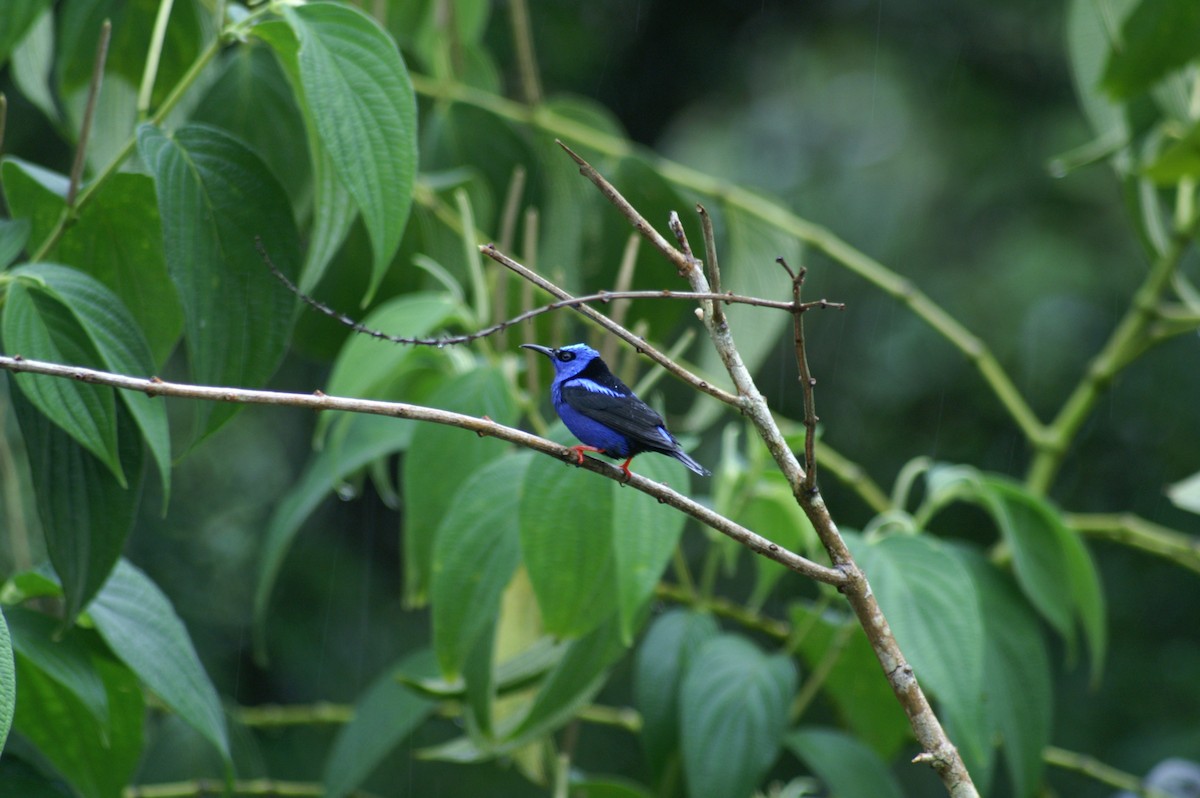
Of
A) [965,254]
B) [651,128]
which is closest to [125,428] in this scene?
[965,254]

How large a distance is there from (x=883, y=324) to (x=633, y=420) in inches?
146

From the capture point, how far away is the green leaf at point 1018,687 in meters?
1.65

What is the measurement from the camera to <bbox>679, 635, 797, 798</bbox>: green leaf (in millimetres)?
1587

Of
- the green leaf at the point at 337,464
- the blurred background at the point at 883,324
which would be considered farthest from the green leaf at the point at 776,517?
the blurred background at the point at 883,324

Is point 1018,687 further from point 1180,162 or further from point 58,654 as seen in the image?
point 58,654

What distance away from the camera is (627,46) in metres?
5.34

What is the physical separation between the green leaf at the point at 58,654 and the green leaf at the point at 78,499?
75mm

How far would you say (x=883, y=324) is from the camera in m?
4.86

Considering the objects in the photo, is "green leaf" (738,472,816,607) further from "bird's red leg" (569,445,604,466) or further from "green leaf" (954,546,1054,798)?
"bird's red leg" (569,445,604,466)

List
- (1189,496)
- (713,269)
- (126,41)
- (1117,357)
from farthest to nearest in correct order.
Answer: (1117,357) → (1189,496) → (126,41) → (713,269)

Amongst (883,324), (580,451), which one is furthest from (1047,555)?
(883,324)

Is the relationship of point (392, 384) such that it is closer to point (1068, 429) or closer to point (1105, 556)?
point (1068, 429)

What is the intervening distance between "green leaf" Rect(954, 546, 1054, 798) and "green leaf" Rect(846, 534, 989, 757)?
15 centimetres

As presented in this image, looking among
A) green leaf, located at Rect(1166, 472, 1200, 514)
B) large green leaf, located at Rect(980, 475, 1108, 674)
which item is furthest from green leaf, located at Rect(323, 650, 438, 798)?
green leaf, located at Rect(1166, 472, 1200, 514)
